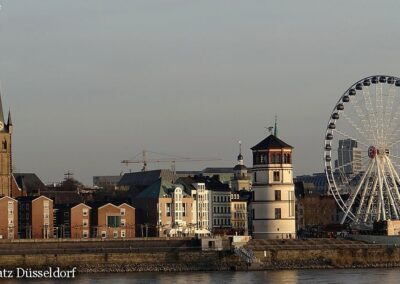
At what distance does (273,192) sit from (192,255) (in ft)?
61.4

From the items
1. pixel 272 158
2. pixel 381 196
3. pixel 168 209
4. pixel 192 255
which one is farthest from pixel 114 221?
pixel 192 255

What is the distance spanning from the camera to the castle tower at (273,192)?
137875mm

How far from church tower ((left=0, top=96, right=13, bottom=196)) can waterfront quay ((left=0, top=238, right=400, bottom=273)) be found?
28.0 meters

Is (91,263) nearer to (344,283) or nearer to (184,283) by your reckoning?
(184,283)

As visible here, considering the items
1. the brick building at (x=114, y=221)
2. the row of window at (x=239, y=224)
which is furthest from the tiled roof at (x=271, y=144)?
the row of window at (x=239, y=224)

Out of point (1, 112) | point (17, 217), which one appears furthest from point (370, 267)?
point (1, 112)

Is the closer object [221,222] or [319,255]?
[319,255]

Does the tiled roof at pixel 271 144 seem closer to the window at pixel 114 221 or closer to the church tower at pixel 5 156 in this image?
the window at pixel 114 221

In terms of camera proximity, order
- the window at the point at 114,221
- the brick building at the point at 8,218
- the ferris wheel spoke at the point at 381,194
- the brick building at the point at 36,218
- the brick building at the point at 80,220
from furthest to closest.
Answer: the window at the point at 114,221
the brick building at the point at 80,220
the brick building at the point at 36,218
the brick building at the point at 8,218
the ferris wheel spoke at the point at 381,194

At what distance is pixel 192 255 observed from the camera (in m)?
122

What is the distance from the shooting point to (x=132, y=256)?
12062 cm

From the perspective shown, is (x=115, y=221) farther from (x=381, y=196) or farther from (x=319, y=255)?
(x=319, y=255)

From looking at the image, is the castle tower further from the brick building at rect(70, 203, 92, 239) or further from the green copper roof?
the green copper roof

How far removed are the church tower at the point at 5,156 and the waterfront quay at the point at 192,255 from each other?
2797 cm
